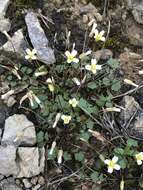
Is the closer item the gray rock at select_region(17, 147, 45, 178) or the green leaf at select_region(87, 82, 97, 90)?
the gray rock at select_region(17, 147, 45, 178)

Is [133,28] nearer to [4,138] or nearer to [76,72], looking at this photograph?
[76,72]

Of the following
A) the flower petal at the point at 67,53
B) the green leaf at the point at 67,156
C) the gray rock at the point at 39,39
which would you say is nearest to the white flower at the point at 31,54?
the gray rock at the point at 39,39

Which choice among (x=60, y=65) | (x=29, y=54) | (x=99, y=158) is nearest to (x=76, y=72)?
(x=60, y=65)

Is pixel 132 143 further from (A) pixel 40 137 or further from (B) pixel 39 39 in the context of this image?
(B) pixel 39 39

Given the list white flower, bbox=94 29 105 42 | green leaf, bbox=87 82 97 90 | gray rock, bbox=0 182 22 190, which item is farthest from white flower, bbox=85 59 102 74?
gray rock, bbox=0 182 22 190

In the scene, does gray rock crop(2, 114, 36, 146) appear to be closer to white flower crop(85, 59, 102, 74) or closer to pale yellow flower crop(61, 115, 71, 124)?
pale yellow flower crop(61, 115, 71, 124)

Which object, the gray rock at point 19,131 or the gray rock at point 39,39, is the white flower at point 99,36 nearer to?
the gray rock at point 39,39
